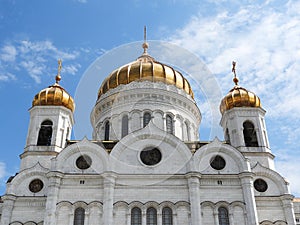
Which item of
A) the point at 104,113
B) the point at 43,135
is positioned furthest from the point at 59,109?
the point at 104,113

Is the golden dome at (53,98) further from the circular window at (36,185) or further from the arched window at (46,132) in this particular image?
the circular window at (36,185)

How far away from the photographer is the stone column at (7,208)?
18.8 metres

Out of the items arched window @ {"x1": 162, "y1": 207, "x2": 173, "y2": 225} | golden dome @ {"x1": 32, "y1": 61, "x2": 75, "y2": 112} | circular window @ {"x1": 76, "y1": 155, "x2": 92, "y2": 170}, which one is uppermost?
golden dome @ {"x1": 32, "y1": 61, "x2": 75, "y2": 112}

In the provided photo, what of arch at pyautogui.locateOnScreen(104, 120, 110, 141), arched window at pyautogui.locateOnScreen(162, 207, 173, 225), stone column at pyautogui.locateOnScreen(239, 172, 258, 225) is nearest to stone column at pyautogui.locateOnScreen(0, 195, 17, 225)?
arch at pyautogui.locateOnScreen(104, 120, 110, 141)

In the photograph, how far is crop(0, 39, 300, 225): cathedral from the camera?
60.2 ft

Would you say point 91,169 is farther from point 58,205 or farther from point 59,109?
point 59,109

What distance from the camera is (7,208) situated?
19.1 metres

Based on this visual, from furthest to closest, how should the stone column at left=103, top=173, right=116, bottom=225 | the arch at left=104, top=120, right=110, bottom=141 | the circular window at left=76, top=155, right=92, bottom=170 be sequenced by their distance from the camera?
1. the arch at left=104, top=120, right=110, bottom=141
2. the circular window at left=76, top=155, right=92, bottom=170
3. the stone column at left=103, top=173, right=116, bottom=225

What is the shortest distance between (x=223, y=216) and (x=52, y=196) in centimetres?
918

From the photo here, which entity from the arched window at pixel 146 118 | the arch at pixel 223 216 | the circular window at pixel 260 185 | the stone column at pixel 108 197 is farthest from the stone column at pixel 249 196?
the arched window at pixel 146 118

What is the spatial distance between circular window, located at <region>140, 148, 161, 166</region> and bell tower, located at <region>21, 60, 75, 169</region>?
18.9ft

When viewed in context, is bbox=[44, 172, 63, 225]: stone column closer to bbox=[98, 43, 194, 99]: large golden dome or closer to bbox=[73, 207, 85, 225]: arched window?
bbox=[73, 207, 85, 225]: arched window

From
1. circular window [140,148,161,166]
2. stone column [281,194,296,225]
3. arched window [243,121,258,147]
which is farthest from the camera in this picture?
arched window [243,121,258,147]

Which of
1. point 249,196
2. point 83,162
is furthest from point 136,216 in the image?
point 249,196
